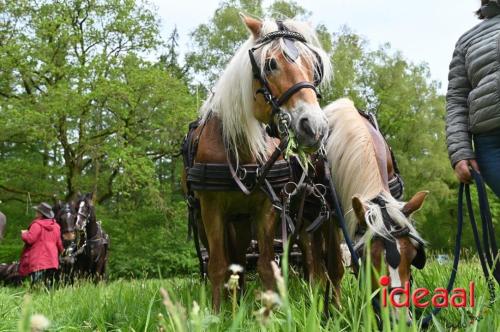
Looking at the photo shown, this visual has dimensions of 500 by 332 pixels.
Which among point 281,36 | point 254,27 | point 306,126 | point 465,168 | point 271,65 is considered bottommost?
point 465,168

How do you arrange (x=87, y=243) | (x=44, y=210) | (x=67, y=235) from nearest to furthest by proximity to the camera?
(x=44, y=210)
(x=67, y=235)
(x=87, y=243)

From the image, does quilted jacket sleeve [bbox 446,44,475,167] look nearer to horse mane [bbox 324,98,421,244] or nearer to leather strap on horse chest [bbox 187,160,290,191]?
horse mane [bbox 324,98,421,244]

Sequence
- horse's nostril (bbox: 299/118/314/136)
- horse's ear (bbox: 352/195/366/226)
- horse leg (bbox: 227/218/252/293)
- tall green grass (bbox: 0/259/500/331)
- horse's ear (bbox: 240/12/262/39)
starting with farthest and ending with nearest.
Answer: horse leg (bbox: 227/218/252/293) < horse's ear (bbox: 240/12/262/39) < horse's ear (bbox: 352/195/366/226) < horse's nostril (bbox: 299/118/314/136) < tall green grass (bbox: 0/259/500/331)

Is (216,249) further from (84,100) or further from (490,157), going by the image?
(84,100)

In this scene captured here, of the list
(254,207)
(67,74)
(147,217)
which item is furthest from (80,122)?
(254,207)

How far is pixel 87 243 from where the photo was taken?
8.99 metres

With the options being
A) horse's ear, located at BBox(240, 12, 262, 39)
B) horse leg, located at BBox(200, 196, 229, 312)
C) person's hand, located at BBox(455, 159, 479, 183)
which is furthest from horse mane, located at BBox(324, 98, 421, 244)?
horse's ear, located at BBox(240, 12, 262, 39)

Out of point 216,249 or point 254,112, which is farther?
point 216,249

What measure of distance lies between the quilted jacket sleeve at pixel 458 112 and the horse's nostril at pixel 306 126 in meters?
0.84

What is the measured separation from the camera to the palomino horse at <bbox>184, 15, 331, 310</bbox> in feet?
9.96

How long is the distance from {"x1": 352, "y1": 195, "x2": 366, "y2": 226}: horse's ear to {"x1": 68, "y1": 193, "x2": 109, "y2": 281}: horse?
668 cm

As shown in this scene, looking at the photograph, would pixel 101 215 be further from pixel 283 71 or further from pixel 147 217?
pixel 283 71

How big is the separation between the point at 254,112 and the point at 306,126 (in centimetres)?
62

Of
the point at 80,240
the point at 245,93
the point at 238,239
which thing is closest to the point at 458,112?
the point at 245,93
